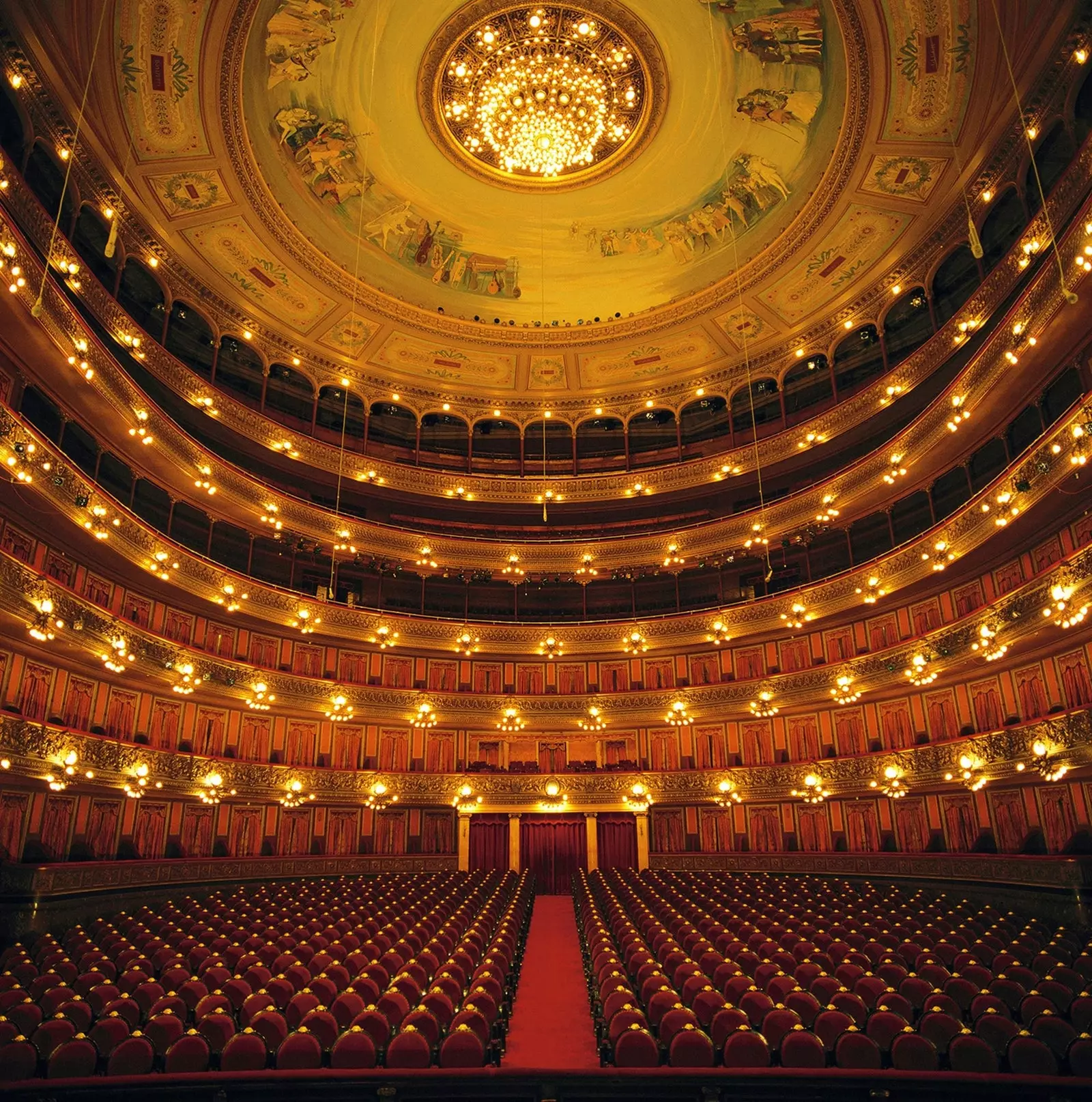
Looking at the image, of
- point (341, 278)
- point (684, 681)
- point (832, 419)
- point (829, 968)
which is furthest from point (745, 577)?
point (829, 968)

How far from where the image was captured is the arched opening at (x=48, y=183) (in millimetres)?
15391

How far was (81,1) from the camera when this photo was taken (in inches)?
527

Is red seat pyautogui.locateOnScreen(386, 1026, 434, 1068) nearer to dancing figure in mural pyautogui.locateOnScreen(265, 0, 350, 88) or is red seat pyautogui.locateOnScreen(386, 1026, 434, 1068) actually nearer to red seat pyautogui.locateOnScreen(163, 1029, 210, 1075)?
red seat pyautogui.locateOnScreen(163, 1029, 210, 1075)

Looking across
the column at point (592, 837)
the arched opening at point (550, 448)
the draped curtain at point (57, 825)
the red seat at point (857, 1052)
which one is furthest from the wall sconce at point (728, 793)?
the red seat at point (857, 1052)

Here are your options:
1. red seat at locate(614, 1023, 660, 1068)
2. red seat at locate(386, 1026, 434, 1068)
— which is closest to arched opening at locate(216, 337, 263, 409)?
red seat at locate(386, 1026, 434, 1068)

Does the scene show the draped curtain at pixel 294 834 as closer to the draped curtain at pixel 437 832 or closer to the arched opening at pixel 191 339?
the draped curtain at pixel 437 832

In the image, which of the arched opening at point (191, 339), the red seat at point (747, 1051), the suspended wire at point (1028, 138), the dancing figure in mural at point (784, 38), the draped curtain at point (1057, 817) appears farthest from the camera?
the arched opening at point (191, 339)

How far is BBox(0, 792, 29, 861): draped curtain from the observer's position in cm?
1464

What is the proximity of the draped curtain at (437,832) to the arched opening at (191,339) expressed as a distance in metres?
14.8

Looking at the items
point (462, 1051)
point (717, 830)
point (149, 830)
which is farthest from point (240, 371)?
point (462, 1051)

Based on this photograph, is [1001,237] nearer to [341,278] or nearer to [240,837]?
[341,278]

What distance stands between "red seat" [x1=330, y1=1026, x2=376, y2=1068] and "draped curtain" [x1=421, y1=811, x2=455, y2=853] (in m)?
18.9

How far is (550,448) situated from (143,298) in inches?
552

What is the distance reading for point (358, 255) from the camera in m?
21.0
